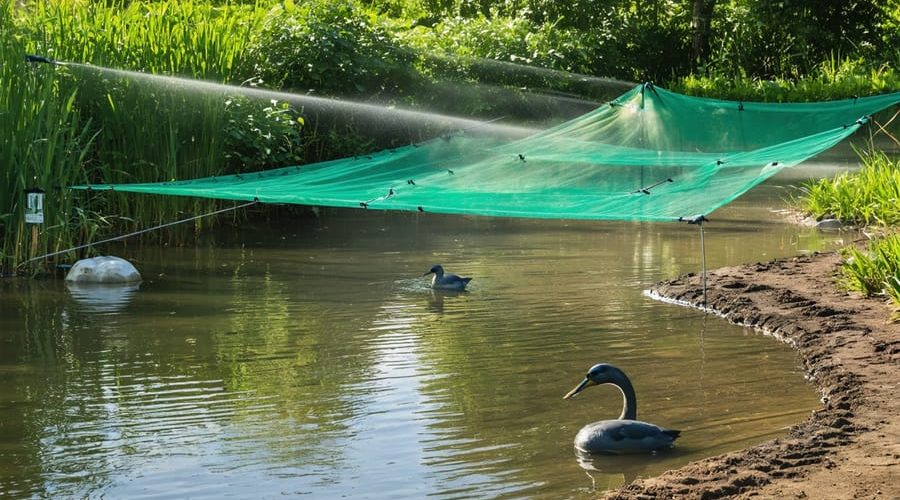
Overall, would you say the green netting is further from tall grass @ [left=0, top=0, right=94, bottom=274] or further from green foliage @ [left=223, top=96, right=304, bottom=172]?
green foliage @ [left=223, top=96, right=304, bottom=172]

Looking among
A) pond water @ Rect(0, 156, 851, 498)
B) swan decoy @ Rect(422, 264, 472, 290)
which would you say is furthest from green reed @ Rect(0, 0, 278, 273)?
swan decoy @ Rect(422, 264, 472, 290)

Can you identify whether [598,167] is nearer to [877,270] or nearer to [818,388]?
[877,270]

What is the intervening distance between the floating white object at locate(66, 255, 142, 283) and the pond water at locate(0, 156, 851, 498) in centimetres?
18

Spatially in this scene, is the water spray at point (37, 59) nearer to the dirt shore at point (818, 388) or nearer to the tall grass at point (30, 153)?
the tall grass at point (30, 153)

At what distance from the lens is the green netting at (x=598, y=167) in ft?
30.7

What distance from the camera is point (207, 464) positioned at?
606 centimetres

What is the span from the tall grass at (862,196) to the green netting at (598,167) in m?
1.25

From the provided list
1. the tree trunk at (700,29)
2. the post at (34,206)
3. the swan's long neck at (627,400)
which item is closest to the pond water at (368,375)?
the swan's long neck at (627,400)

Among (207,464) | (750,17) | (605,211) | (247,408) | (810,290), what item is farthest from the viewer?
(750,17)

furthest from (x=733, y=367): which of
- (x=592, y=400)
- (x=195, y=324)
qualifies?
(x=195, y=324)

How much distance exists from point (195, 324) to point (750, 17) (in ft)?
52.7

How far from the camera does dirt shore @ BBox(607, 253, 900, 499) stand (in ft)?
17.7

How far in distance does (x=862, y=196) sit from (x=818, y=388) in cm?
706

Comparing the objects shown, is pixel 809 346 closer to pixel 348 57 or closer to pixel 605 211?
pixel 605 211
